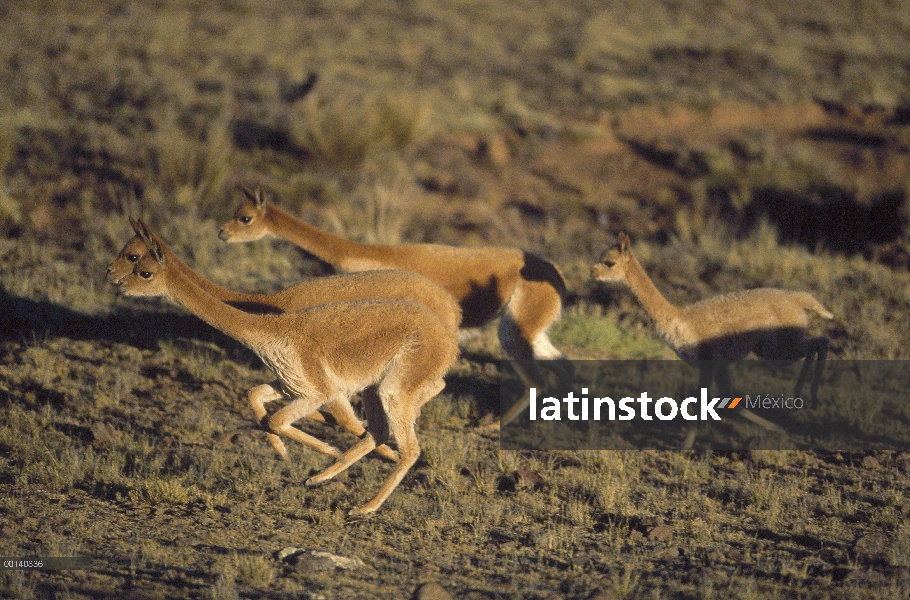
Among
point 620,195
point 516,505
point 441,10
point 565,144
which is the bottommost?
point 516,505

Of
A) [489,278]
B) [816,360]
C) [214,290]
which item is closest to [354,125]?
[489,278]

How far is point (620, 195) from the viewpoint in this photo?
17.4 metres

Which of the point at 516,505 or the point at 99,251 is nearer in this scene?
the point at 516,505

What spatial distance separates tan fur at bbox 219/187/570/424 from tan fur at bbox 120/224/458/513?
5.96 feet

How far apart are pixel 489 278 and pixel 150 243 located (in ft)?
9.91

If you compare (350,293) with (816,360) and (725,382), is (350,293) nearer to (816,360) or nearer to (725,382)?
(725,382)

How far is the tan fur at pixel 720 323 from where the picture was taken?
771cm

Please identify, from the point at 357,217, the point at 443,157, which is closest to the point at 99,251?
the point at 357,217

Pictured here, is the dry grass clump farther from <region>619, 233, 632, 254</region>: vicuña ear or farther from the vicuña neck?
the vicuña neck

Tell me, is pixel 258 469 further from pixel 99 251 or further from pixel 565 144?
pixel 565 144

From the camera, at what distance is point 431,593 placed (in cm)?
488

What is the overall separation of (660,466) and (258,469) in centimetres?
304

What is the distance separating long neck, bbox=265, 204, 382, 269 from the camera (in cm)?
819

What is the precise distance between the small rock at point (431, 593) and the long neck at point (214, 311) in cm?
206
